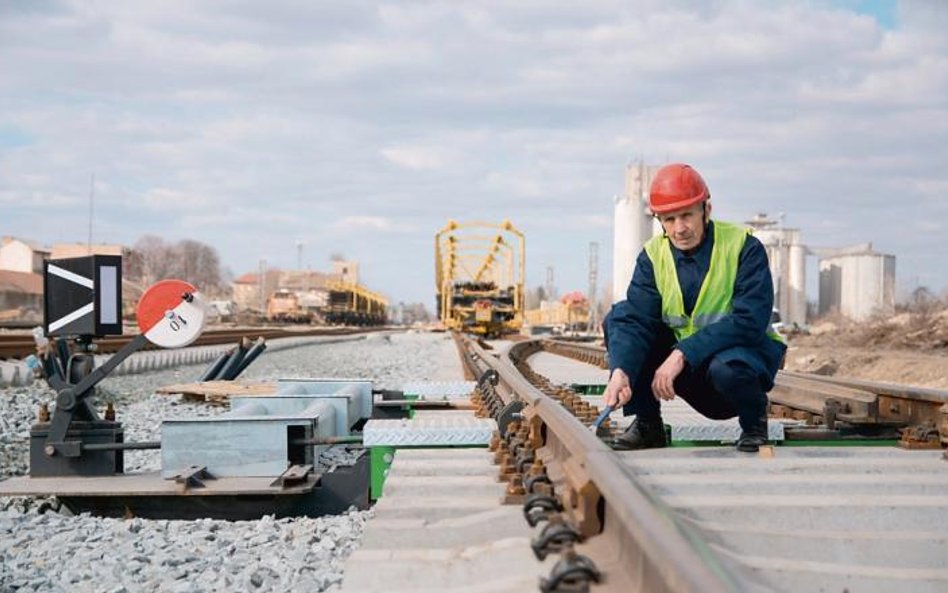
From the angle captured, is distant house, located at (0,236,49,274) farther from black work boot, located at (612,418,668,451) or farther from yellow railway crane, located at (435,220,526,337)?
black work boot, located at (612,418,668,451)

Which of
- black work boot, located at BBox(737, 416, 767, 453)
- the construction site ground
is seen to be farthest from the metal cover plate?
the construction site ground

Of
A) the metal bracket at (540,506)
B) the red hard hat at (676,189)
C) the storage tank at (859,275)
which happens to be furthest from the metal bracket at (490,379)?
the storage tank at (859,275)

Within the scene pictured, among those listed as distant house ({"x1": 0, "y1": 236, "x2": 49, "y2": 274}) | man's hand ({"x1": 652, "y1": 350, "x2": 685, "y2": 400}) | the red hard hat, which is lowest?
man's hand ({"x1": 652, "y1": 350, "x2": 685, "y2": 400})

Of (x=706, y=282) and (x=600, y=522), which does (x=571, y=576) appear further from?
(x=706, y=282)

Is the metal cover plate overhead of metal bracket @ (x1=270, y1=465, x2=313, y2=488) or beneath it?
overhead

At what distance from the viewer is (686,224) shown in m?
3.69

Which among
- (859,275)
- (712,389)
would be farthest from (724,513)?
(859,275)

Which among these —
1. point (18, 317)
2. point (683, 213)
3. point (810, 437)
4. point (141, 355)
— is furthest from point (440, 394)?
point (18, 317)

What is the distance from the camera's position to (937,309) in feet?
77.5

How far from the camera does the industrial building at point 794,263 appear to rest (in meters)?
68.2

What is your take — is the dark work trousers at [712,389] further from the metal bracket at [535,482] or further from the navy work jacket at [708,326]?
the metal bracket at [535,482]

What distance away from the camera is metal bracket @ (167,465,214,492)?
4.34m

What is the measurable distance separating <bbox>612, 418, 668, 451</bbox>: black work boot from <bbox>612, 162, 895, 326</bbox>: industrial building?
61.0 metres

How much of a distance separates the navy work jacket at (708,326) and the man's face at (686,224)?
3.0 inches
